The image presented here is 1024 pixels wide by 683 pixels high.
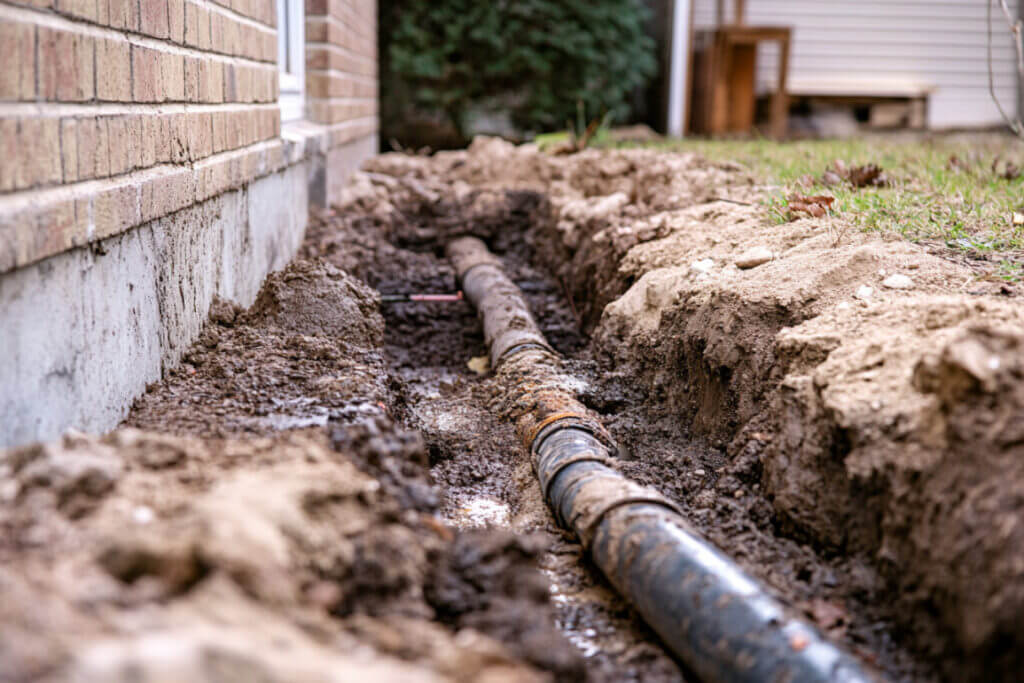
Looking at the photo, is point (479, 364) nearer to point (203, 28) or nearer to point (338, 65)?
point (203, 28)

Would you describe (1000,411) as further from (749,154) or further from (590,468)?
(749,154)

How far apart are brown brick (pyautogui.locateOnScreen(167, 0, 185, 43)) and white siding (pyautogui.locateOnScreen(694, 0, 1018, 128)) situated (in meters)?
9.97

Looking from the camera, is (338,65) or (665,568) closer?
(665,568)

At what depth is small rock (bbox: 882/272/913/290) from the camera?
247 centimetres

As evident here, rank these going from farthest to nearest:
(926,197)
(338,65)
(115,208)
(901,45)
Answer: (901,45)
(338,65)
(926,197)
(115,208)

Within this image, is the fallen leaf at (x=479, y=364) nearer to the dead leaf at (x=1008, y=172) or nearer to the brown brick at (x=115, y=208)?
the brown brick at (x=115, y=208)

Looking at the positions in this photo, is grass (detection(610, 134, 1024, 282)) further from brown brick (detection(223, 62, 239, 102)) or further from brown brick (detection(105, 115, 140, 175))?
brown brick (detection(105, 115, 140, 175))

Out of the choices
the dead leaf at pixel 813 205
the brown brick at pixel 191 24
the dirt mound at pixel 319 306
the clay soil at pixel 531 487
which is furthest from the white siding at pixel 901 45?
the brown brick at pixel 191 24

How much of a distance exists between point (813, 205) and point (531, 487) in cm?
164

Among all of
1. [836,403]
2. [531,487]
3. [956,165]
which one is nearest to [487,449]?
[531,487]

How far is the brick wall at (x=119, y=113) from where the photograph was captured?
1611 mm

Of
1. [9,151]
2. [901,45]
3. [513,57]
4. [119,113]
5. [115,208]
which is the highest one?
[901,45]

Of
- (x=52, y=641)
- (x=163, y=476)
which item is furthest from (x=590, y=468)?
(x=52, y=641)

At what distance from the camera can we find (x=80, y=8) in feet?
6.11
